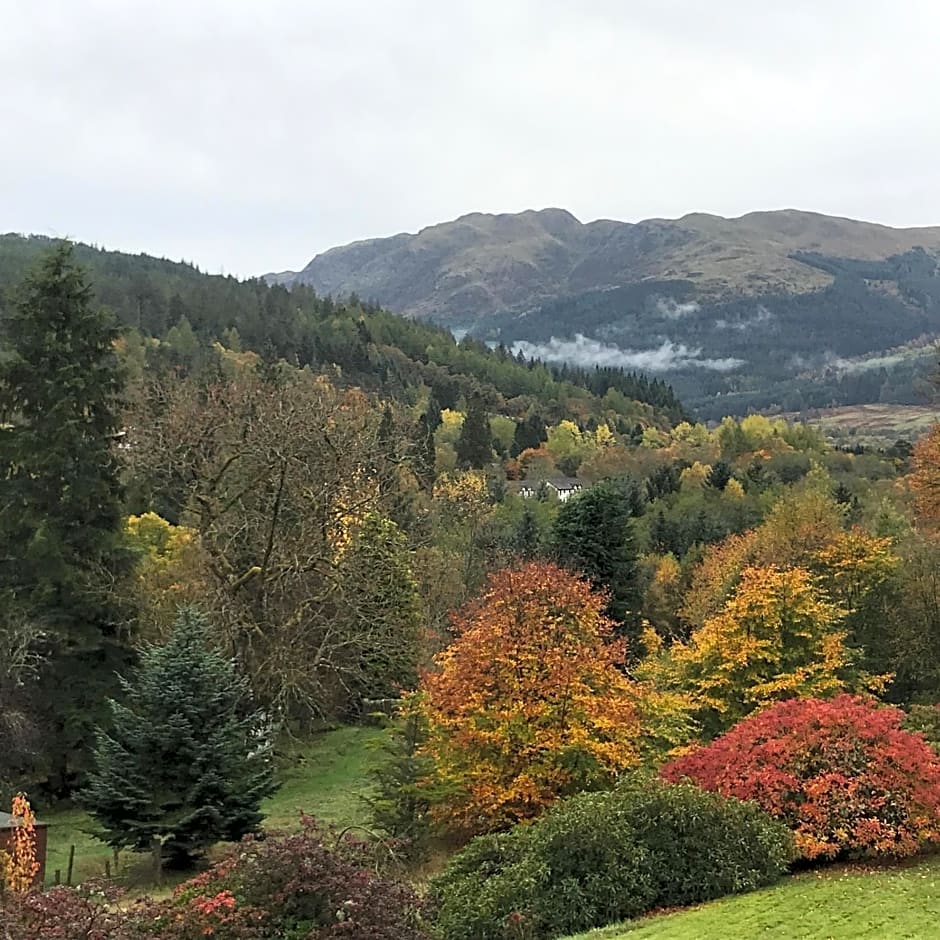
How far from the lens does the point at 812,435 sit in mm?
112000

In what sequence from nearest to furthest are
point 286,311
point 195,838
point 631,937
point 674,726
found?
point 631,937, point 195,838, point 674,726, point 286,311

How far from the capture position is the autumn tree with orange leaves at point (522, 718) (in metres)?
20.1

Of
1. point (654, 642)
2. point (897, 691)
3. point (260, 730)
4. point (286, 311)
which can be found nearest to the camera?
point (260, 730)

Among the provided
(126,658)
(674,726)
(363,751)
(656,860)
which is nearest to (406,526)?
(363,751)

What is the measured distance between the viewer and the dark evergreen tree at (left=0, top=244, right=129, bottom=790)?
27.5m

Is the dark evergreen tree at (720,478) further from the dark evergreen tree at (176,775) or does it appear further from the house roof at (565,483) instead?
the dark evergreen tree at (176,775)

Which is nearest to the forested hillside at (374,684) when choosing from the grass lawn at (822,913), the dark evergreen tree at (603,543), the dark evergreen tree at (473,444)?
the dark evergreen tree at (603,543)

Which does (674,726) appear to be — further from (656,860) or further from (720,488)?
(720,488)

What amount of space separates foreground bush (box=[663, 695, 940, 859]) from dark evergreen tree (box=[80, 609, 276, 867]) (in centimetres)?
984

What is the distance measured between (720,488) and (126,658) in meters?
57.7

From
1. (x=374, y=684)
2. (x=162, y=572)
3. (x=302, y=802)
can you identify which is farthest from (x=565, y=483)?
(x=302, y=802)

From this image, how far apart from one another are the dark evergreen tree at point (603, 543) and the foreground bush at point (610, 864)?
28.4 metres

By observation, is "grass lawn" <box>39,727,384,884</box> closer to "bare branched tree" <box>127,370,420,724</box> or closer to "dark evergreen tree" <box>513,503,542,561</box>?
"bare branched tree" <box>127,370,420,724</box>

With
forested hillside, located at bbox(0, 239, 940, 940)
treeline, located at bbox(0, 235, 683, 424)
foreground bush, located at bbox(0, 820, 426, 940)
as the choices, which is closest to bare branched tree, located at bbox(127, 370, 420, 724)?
forested hillside, located at bbox(0, 239, 940, 940)
